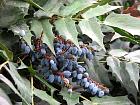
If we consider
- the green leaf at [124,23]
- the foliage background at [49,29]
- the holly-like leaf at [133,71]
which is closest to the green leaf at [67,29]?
the foliage background at [49,29]

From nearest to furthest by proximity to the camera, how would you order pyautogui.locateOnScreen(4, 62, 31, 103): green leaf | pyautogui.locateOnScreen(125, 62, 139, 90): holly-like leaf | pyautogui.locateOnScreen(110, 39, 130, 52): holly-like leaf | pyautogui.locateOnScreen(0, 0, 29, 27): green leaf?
pyautogui.locateOnScreen(4, 62, 31, 103): green leaf, pyautogui.locateOnScreen(0, 0, 29, 27): green leaf, pyautogui.locateOnScreen(125, 62, 139, 90): holly-like leaf, pyautogui.locateOnScreen(110, 39, 130, 52): holly-like leaf

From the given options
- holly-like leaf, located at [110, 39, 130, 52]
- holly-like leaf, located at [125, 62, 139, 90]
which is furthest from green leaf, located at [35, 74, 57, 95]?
holly-like leaf, located at [110, 39, 130, 52]

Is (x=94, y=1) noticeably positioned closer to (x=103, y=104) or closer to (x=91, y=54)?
(x=91, y=54)

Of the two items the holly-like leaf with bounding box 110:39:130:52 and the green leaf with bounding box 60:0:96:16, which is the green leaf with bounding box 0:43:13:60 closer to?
the green leaf with bounding box 60:0:96:16

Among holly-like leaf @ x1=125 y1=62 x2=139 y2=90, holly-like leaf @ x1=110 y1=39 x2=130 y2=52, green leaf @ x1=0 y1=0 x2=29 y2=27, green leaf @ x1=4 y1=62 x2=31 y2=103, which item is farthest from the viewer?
holly-like leaf @ x1=110 y1=39 x2=130 y2=52

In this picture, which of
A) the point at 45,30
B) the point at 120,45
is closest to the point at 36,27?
the point at 45,30

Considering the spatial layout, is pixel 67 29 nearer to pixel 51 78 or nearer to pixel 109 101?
pixel 51 78
